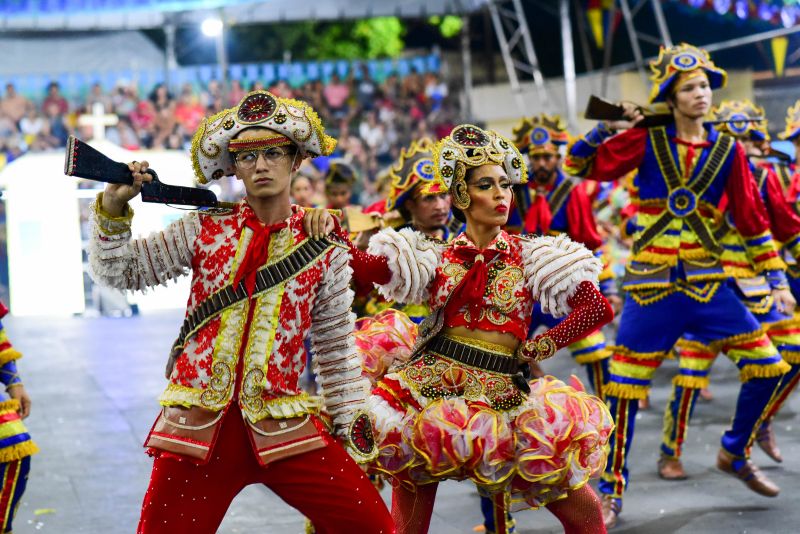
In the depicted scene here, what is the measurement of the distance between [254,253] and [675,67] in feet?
10.6

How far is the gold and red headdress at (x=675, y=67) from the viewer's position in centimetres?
Answer: 642

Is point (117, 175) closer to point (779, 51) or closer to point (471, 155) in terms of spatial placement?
point (471, 155)

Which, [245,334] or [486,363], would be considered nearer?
[245,334]

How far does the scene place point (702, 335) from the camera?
6570mm

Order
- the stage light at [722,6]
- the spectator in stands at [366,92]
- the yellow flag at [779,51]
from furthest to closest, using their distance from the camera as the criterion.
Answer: the spectator in stands at [366,92] < the stage light at [722,6] < the yellow flag at [779,51]

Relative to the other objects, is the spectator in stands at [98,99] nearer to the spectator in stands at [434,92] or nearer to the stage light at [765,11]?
the spectator in stands at [434,92]

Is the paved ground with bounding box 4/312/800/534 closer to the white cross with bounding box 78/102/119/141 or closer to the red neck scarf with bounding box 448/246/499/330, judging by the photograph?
the red neck scarf with bounding box 448/246/499/330

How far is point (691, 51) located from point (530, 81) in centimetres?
1944

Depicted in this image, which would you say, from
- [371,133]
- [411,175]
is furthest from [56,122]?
[411,175]

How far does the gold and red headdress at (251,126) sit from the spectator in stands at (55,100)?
66.8ft

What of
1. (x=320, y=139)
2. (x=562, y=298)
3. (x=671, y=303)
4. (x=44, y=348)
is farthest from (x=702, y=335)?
(x=44, y=348)

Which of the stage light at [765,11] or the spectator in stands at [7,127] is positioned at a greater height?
the stage light at [765,11]

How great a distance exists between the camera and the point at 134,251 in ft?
13.1

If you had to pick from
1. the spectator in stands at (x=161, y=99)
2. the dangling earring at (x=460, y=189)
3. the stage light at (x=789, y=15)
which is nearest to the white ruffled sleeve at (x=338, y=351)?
the dangling earring at (x=460, y=189)
